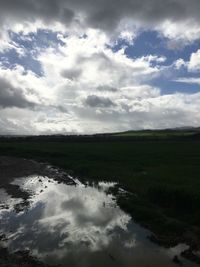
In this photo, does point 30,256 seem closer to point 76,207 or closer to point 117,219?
point 117,219

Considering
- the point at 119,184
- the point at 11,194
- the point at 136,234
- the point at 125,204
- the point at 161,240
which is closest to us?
the point at 161,240

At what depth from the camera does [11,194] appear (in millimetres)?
35594

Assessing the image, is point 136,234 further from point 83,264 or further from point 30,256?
point 30,256

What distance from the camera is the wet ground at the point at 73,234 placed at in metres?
17.3

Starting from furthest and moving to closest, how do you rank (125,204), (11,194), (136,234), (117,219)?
(11,194)
(125,204)
(117,219)
(136,234)

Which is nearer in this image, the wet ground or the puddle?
the wet ground

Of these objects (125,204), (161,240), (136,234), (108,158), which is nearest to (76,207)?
(125,204)

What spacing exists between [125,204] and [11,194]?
13613 millimetres

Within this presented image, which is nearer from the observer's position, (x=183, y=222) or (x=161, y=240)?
(x=161, y=240)

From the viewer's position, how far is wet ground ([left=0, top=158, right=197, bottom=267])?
1727cm

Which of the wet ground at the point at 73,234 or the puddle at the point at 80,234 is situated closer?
the wet ground at the point at 73,234

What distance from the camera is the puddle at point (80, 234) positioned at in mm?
17547

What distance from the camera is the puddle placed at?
691 inches

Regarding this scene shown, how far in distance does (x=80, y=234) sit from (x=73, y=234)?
48 cm
